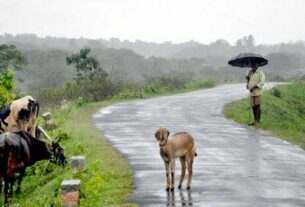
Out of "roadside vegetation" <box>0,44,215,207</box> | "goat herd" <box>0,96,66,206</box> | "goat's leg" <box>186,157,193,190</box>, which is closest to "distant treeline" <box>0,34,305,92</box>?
"roadside vegetation" <box>0,44,215,207</box>

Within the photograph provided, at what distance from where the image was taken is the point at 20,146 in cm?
1339

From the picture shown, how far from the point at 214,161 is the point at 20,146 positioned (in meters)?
5.42

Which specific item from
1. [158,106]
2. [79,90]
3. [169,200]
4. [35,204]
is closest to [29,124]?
[35,204]

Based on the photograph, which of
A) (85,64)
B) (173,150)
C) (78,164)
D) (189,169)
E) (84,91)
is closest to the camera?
(173,150)

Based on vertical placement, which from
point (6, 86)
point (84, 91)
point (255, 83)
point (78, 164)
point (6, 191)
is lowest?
point (6, 191)

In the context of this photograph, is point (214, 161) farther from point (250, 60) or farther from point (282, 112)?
point (282, 112)

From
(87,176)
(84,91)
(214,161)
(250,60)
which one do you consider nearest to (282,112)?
(250,60)

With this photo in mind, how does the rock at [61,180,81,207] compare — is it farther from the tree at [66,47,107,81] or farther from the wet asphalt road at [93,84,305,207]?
the tree at [66,47,107,81]

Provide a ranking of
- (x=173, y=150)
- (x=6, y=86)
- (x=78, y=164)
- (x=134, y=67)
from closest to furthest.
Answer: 1. (x=173, y=150)
2. (x=78, y=164)
3. (x=6, y=86)
4. (x=134, y=67)

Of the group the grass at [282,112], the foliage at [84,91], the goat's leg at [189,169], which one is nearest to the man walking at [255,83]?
the grass at [282,112]

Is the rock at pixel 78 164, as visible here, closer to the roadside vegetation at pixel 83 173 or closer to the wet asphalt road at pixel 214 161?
the roadside vegetation at pixel 83 173

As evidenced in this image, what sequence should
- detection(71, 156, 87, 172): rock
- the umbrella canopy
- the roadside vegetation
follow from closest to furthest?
the roadside vegetation, detection(71, 156, 87, 172): rock, the umbrella canopy

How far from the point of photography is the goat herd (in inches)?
511

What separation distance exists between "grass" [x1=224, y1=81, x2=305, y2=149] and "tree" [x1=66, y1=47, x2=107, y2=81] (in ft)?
42.1
